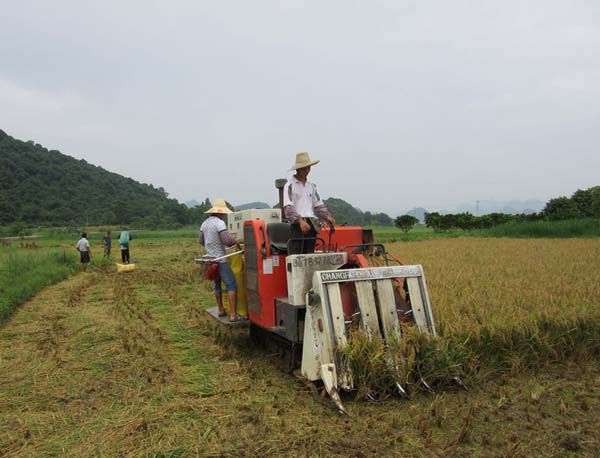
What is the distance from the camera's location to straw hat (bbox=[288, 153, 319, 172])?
5492 millimetres

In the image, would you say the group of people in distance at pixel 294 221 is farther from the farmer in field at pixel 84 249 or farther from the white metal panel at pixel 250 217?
the farmer in field at pixel 84 249

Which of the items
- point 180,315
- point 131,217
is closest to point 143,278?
point 180,315

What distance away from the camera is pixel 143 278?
14031 mm

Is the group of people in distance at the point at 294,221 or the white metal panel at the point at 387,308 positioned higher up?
the group of people in distance at the point at 294,221

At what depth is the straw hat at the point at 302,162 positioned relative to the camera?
18.0 feet

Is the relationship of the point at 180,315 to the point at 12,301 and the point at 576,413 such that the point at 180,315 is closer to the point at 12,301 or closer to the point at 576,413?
the point at 12,301

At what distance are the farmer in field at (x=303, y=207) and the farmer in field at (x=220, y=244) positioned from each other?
1.20 m

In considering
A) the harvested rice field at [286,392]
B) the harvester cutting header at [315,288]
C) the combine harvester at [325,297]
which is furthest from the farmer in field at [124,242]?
the combine harvester at [325,297]

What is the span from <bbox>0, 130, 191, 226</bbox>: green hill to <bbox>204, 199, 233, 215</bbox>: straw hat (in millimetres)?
67408

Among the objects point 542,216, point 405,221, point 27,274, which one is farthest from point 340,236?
point 405,221

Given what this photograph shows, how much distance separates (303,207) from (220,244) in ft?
5.06

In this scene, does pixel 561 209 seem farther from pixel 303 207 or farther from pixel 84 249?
pixel 303 207

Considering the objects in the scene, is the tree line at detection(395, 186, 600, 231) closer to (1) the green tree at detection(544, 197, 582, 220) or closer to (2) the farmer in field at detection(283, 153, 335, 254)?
(1) the green tree at detection(544, 197, 582, 220)

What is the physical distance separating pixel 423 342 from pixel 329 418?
3.97 ft
